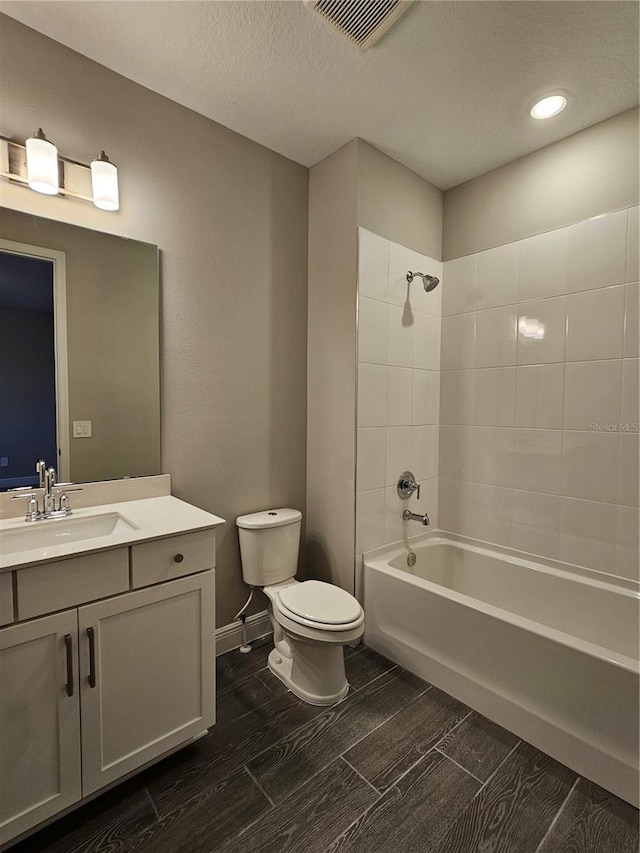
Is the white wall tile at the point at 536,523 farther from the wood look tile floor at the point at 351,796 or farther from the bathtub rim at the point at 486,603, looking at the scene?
the wood look tile floor at the point at 351,796

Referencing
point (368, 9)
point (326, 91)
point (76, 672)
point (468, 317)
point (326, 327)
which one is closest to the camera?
point (76, 672)

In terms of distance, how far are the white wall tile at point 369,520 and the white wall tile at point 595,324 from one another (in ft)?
3.93

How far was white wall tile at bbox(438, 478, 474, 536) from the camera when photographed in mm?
2492

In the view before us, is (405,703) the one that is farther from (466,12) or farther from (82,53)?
(82,53)

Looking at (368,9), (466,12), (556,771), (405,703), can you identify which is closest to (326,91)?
(368,9)

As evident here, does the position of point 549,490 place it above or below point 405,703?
above

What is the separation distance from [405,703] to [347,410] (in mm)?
1344

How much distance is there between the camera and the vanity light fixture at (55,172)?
1440 mm

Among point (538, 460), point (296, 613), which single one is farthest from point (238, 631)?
point (538, 460)

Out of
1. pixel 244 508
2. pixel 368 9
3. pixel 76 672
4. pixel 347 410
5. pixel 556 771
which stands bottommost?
pixel 556 771

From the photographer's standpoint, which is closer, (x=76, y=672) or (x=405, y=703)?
(x=76, y=672)

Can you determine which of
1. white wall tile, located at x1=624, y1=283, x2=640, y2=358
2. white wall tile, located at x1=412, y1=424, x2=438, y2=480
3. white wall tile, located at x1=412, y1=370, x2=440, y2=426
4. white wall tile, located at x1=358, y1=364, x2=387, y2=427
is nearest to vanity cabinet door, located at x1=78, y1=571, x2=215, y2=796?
white wall tile, located at x1=358, y1=364, x2=387, y2=427

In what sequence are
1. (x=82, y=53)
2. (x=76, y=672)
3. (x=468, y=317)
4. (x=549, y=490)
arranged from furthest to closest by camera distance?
(x=468, y=317) → (x=549, y=490) → (x=82, y=53) → (x=76, y=672)

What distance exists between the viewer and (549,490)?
213 cm
